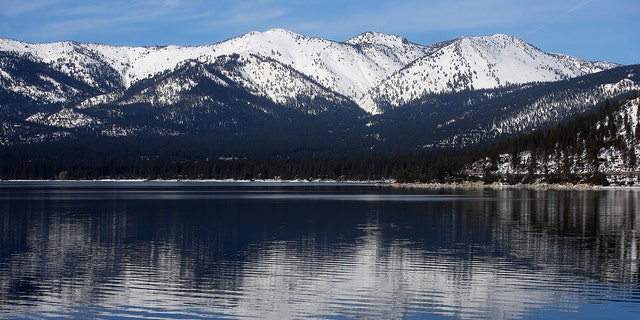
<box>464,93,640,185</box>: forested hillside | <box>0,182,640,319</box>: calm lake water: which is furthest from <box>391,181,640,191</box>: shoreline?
<box>0,182,640,319</box>: calm lake water

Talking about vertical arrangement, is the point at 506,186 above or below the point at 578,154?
below

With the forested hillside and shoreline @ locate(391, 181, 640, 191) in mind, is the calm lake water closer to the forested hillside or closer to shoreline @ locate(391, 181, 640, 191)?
shoreline @ locate(391, 181, 640, 191)

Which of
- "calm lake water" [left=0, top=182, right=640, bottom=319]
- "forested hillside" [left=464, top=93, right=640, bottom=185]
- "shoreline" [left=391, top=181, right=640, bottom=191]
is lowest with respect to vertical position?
"calm lake water" [left=0, top=182, right=640, bottom=319]

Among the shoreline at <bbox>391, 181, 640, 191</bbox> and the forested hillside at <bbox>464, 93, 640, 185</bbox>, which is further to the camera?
the forested hillside at <bbox>464, 93, 640, 185</bbox>

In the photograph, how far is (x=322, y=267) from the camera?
39594 mm

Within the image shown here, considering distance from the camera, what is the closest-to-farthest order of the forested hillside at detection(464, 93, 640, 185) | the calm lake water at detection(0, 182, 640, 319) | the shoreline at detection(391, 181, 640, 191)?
1. the calm lake water at detection(0, 182, 640, 319)
2. the shoreline at detection(391, 181, 640, 191)
3. the forested hillside at detection(464, 93, 640, 185)

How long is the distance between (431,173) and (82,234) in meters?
125

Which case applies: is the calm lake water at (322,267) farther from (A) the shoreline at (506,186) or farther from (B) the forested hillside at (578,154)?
(B) the forested hillside at (578,154)

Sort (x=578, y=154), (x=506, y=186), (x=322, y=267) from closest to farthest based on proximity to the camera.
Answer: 1. (x=322, y=267)
2. (x=506, y=186)
3. (x=578, y=154)

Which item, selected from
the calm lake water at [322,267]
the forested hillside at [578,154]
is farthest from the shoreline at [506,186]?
the calm lake water at [322,267]

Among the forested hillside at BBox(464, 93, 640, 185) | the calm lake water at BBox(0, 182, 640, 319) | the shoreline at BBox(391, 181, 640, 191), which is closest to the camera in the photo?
the calm lake water at BBox(0, 182, 640, 319)

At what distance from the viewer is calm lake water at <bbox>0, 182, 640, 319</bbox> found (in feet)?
97.9

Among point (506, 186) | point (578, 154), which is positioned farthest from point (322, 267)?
point (578, 154)

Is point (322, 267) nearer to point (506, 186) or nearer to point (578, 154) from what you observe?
point (506, 186)
